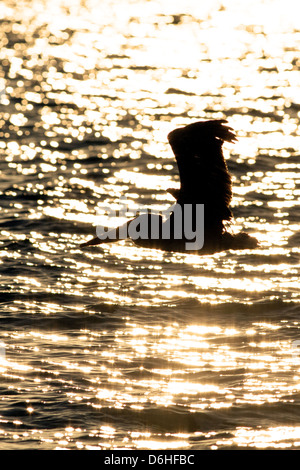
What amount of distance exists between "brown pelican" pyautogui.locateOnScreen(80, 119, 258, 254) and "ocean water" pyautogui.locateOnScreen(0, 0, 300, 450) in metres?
2.89

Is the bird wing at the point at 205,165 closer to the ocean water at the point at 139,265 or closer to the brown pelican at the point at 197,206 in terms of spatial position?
the brown pelican at the point at 197,206

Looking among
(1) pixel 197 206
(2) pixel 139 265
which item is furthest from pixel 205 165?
(2) pixel 139 265

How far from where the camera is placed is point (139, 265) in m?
20.9

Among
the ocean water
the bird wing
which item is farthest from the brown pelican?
the ocean water

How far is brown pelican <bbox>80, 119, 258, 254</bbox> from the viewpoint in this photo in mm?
12719

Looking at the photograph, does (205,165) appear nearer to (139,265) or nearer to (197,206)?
(197,206)

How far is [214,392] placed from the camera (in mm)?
15812

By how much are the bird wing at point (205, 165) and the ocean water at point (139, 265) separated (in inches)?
135

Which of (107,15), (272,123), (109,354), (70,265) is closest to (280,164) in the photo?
(272,123)

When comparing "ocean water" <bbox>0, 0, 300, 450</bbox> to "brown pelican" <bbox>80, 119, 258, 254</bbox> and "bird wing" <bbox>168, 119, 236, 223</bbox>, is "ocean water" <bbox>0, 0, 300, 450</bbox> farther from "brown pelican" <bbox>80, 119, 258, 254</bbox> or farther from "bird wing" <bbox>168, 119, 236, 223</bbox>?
"bird wing" <bbox>168, 119, 236, 223</bbox>

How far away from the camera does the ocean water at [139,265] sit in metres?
15.2

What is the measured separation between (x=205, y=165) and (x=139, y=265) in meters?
8.22

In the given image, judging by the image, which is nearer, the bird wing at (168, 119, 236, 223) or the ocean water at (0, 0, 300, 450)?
the bird wing at (168, 119, 236, 223)

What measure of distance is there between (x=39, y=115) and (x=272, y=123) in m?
6.90
